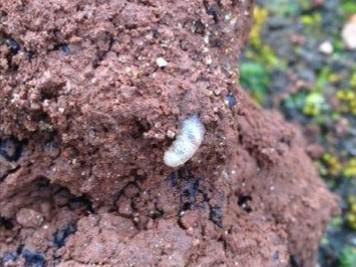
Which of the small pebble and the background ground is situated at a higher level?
the small pebble

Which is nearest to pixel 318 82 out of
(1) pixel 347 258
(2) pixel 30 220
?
(1) pixel 347 258

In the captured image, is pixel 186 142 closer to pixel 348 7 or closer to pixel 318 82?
pixel 318 82

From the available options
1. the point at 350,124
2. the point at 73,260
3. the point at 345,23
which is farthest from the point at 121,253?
the point at 345,23

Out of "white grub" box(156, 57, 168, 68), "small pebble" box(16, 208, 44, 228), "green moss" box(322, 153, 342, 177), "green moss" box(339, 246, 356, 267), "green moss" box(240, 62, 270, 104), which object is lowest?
"green moss" box(339, 246, 356, 267)

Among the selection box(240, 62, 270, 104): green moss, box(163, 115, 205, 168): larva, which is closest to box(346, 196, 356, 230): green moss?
box(240, 62, 270, 104): green moss

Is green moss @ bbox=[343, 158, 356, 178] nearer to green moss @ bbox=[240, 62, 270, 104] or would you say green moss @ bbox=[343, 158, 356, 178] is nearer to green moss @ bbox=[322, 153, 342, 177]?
green moss @ bbox=[322, 153, 342, 177]

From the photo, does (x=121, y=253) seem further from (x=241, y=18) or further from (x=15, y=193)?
(x=241, y=18)
